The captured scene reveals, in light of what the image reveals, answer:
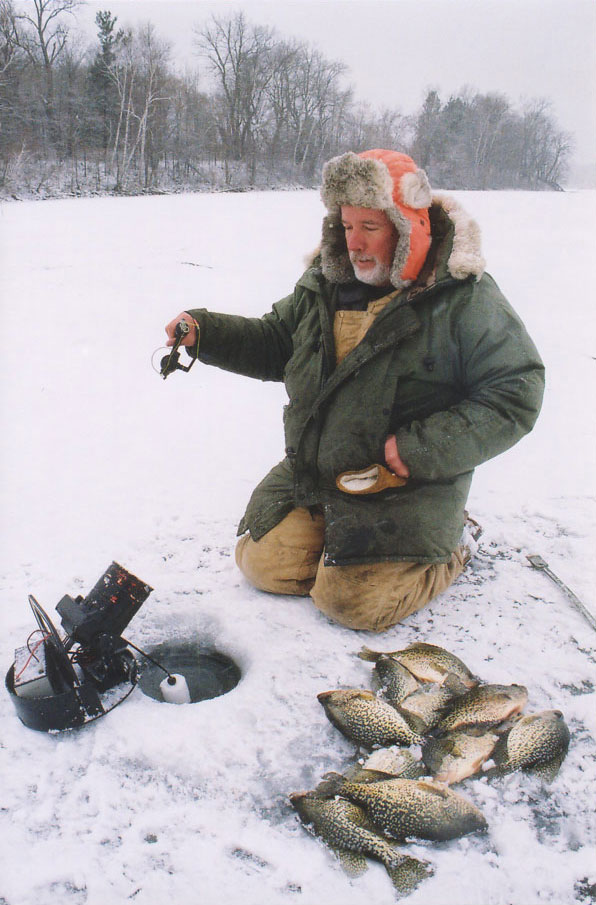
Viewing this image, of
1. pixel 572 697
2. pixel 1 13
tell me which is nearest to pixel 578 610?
pixel 572 697

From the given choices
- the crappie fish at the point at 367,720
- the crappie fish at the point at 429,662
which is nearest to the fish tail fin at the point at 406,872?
the crappie fish at the point at 367,720

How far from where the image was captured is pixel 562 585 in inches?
106

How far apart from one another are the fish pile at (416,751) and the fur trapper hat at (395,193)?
4.86 ft

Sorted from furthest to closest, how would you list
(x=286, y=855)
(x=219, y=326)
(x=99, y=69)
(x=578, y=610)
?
(x=99, y=69) < (x=219, y=326) < (x=578, y=610) < (x=286, y=855)

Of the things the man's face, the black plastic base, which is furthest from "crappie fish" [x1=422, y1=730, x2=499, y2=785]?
the man's face

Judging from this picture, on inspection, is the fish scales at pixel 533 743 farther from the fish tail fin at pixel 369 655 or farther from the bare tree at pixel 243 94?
the bare tree at pixel 243 94

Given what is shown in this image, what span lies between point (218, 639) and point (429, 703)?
33.2 inches

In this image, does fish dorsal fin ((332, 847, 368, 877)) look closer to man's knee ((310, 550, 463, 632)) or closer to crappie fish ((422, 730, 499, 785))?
crappie fish ((422, 730, 499, 785))

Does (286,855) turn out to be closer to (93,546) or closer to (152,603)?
(152,603)

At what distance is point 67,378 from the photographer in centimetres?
498

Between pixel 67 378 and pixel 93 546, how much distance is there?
8.19ft

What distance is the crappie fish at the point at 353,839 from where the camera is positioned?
1553 millimetres

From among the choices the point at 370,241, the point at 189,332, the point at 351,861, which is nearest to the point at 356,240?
the point at 370,241

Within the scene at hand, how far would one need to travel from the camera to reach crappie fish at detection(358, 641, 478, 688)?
220 cm
